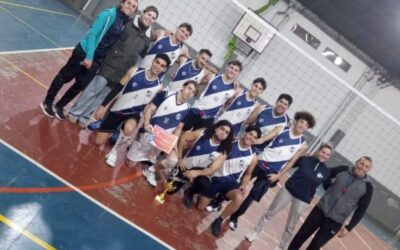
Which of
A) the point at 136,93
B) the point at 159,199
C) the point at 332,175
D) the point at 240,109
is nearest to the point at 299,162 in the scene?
the point at 332,175

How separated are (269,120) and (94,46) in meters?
2.71

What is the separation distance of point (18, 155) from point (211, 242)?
2670 millimetres

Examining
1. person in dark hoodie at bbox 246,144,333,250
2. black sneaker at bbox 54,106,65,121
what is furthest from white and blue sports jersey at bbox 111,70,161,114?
person in dark hoodie at bbox 246,144,333,250

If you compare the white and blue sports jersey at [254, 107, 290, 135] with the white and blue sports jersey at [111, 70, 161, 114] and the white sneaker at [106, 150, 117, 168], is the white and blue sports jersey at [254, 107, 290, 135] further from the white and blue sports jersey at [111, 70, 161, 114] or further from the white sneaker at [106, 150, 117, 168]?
the white sneaker at [106, 150, 117, 168]

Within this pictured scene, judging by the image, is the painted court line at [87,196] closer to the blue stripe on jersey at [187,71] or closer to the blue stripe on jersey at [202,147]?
the blue stripe on jersey at [202,147]

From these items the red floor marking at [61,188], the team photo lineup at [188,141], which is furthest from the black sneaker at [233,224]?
the red floor marking at [61,188]

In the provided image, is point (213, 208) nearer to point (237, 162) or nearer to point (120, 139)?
point (237, 162)

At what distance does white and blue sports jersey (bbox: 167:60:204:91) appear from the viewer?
628 cm

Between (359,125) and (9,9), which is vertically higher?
(359,125)

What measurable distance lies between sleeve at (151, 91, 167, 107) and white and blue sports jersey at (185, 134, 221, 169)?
745mm

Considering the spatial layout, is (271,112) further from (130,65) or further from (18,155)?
(18,155)

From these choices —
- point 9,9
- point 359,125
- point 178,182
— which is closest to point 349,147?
point 359,125

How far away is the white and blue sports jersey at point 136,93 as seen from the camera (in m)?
5.48

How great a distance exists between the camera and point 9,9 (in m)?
8.91
